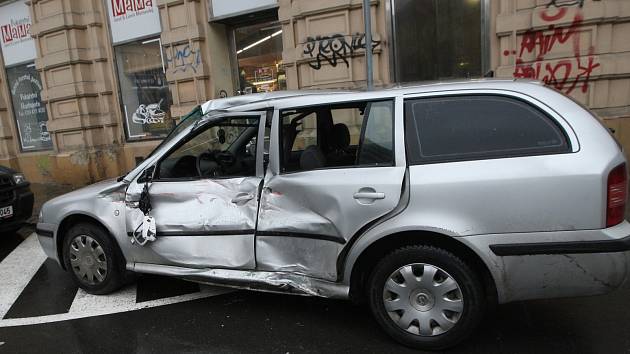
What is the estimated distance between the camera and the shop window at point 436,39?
23.1 feet

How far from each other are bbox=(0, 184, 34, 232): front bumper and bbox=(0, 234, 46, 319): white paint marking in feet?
1.04

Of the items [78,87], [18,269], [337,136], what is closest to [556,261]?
[337,136]

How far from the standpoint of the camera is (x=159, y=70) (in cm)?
951

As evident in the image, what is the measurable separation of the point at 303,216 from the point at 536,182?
→ 144 centimetres

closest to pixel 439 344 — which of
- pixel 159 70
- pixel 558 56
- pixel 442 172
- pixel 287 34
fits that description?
pixel 442 172

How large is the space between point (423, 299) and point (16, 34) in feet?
39.1

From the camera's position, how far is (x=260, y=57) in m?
9.09

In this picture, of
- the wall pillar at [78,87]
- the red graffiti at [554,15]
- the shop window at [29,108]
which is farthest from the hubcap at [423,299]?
the shop window at [29,108]

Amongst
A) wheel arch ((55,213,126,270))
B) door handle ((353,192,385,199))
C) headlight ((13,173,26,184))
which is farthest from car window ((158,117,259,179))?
headlight ((13,173,26,184))

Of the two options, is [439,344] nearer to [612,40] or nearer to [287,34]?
[612,40]

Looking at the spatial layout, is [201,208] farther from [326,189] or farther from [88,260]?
[88,260]

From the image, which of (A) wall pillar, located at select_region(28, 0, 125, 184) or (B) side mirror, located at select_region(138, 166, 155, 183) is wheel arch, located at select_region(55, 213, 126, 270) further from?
(A) wall pillar, located at select_region(28, 0, 125, 184)

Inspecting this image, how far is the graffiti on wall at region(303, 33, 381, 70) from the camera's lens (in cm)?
729

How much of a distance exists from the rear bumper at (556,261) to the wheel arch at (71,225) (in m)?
2.81
